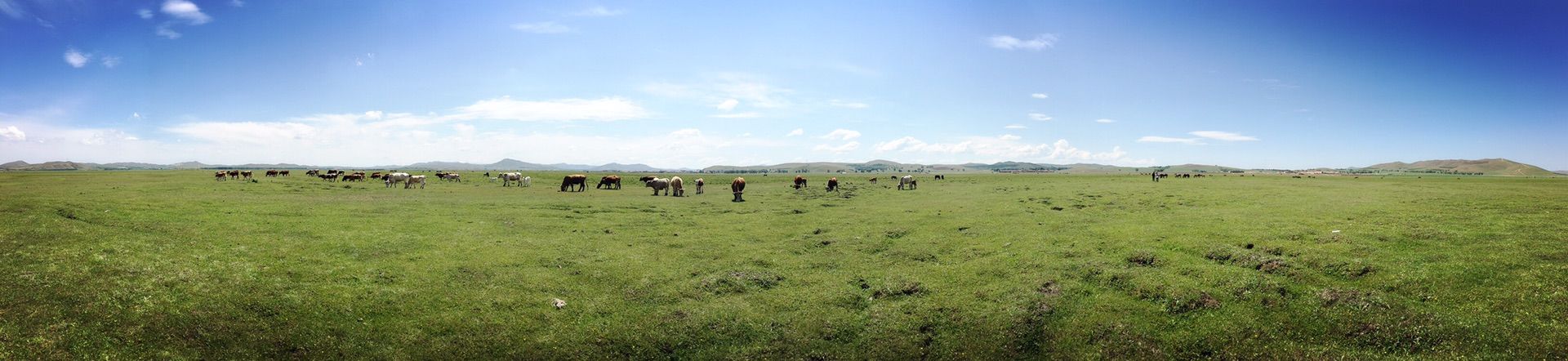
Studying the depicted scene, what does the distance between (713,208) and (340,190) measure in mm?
37601

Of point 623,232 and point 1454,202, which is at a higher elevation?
point 1454,202

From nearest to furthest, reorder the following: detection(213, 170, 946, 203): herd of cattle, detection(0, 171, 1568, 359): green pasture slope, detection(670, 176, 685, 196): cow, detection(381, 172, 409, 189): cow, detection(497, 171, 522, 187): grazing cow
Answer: detection(0, 171, 1568, 359): green pasture slope
detection(670, 176, 685, 196): cow
detection(213, 170, 946, 203): herd of cattle
detection(381, 172, 409, 189): cow
detection(497, 171, 522, 187): grazing cow

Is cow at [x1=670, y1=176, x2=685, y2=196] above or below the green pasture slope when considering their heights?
above

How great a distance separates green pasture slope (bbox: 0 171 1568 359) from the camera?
11992mm

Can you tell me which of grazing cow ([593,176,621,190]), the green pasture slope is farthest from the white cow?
the green pasture slope

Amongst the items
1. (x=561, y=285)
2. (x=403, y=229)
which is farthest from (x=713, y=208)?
(x=561, y=285)

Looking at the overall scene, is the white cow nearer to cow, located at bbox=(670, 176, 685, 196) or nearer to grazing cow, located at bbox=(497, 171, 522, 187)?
grazing cow, located at bbox=(497, 171, 522, 187)

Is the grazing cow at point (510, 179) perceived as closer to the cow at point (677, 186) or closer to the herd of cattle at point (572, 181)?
the herd of cattle at point (572, 181)

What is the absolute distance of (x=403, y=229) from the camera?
76.0 feet

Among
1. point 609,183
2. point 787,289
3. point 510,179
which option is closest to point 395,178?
point 510,179

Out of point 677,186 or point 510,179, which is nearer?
point 677,186

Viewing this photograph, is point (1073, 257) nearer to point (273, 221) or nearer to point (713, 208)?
point (713, 208)

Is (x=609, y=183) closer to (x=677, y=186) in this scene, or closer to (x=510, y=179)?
(x=510, y=179)

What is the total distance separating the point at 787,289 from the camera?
1755cm
